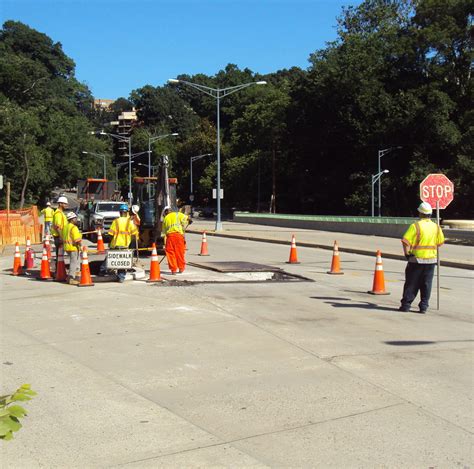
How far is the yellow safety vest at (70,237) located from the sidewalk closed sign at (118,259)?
0.83 m

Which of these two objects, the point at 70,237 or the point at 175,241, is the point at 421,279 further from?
the point at 70,237

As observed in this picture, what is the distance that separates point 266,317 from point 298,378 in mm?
3168

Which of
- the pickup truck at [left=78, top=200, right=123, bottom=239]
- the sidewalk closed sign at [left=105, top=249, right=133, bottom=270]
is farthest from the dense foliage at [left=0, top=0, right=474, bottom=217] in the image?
the sidewalk closed sign at [left=105, top=249, right=133, bottom=270]

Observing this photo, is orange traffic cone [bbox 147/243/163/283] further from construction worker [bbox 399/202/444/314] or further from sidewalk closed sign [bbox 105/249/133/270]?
construction worker [bbox 399/202/444/314]

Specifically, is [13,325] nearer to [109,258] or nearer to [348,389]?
[109,258]

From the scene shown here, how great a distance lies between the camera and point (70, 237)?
43.7 feet

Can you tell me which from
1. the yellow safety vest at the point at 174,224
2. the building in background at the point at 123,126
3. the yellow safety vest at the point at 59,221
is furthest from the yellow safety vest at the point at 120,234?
the building in background at the point at 123,126

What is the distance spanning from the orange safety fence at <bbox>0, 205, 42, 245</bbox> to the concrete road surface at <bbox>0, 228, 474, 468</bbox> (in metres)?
15.5

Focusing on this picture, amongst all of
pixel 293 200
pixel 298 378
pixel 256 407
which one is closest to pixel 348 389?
pixel 298 378

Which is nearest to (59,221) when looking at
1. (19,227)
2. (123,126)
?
(19,227)

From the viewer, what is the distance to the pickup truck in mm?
28417

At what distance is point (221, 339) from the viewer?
8.03 metres

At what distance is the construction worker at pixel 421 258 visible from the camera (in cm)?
1002

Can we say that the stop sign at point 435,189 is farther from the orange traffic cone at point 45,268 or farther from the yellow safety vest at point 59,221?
the orange traffic cone at point 45,268
